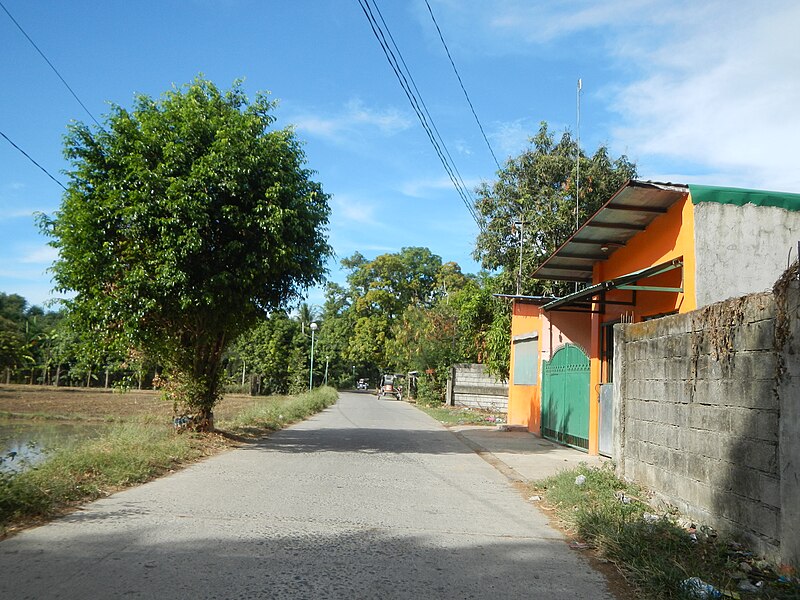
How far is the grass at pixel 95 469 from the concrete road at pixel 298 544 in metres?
0.27

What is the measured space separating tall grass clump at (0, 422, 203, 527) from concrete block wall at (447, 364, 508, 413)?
19906 mm

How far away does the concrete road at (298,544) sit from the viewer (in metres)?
4.55

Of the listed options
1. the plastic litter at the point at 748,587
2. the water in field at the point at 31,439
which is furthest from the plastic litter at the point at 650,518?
the water in field at the point at 31,439

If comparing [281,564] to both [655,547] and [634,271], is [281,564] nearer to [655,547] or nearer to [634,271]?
[655,547]

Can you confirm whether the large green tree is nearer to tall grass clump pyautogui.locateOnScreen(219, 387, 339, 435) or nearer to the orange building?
tall grass clump pyautogui.locateOnScreen(219, 387, 339, 435)

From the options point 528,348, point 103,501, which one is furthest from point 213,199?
point 528,348

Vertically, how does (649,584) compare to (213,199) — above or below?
below

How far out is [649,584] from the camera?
4852 millimetres

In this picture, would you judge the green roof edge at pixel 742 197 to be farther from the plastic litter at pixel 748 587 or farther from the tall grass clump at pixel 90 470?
the tall grass clump at pixel 90 470

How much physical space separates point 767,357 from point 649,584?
2.17 m

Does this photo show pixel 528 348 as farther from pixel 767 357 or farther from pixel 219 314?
pixel 767 357

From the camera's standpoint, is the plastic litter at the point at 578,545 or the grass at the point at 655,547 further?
the plastic litter at the point at 578,545

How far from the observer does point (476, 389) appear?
105 ft

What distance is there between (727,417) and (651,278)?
6406 mm
